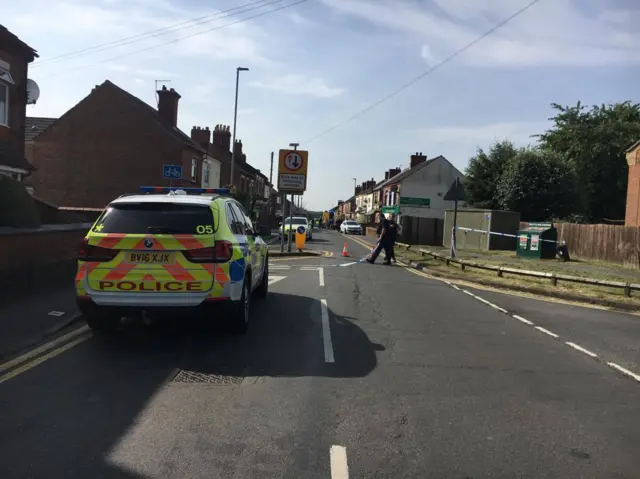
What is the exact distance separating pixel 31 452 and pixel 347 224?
5529cm

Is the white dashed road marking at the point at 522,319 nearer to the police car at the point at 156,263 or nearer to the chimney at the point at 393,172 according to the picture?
the police car at the point at 156,263

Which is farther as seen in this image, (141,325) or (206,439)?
(141,325)

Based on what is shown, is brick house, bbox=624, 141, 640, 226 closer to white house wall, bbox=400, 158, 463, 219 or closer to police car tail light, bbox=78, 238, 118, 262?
police car tail light, bbox=78, 238, 118, 262

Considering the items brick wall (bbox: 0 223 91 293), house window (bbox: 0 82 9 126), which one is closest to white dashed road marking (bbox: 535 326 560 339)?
brick wall (bbox: 0 223 91 293)

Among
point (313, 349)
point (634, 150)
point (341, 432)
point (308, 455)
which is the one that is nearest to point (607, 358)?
point (313, 349)

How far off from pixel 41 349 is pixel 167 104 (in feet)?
116

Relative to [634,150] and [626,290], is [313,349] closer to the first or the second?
[626,290]

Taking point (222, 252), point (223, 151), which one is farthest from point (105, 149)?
point (222, 252)

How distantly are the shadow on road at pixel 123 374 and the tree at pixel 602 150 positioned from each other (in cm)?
3758

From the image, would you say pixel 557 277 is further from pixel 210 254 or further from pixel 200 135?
pixel 200 135

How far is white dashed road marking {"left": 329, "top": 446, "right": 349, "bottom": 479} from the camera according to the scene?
349cm

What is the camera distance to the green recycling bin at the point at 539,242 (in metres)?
20.8

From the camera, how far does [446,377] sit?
18.7ft

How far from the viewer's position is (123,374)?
18.0 feet
